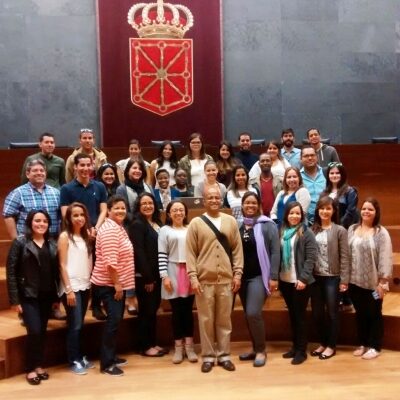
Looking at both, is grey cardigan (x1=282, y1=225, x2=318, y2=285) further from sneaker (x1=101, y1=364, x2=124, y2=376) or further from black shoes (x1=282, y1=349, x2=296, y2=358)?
sneaker (x1=101, y1=364, x2=124, y2=376)

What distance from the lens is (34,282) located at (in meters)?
4.44

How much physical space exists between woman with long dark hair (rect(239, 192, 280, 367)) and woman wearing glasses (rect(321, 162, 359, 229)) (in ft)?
2.27

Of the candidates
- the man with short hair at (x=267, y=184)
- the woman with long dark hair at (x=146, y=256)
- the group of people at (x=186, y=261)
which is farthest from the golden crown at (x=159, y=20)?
the woman with long dark hair at (x=146, y=256)

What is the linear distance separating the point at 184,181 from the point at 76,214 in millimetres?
1358

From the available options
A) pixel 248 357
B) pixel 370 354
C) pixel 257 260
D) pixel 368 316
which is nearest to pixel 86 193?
pixel 257 260

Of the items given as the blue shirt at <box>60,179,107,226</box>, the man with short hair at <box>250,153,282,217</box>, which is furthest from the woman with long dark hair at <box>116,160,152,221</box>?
the man with short hair at <box>250,153,282,217</box>

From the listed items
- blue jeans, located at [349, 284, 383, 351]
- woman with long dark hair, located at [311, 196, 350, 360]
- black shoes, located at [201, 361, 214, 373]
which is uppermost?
woman with long dark hair, located at [311, 196, 350, 360]

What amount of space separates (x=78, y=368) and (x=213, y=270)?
1230 millimetres

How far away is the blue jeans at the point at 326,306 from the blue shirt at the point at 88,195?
178 cm

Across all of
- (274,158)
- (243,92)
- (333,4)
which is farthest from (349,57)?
(274,158)

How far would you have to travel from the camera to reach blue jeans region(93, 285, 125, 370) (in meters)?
4.67

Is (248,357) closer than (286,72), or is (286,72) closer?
(248,357)

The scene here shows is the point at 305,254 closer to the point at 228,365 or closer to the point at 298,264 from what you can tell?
the point at 298,264

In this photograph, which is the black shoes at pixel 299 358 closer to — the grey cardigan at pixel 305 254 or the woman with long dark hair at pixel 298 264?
the woman with long dark hair at pixel 298 264
